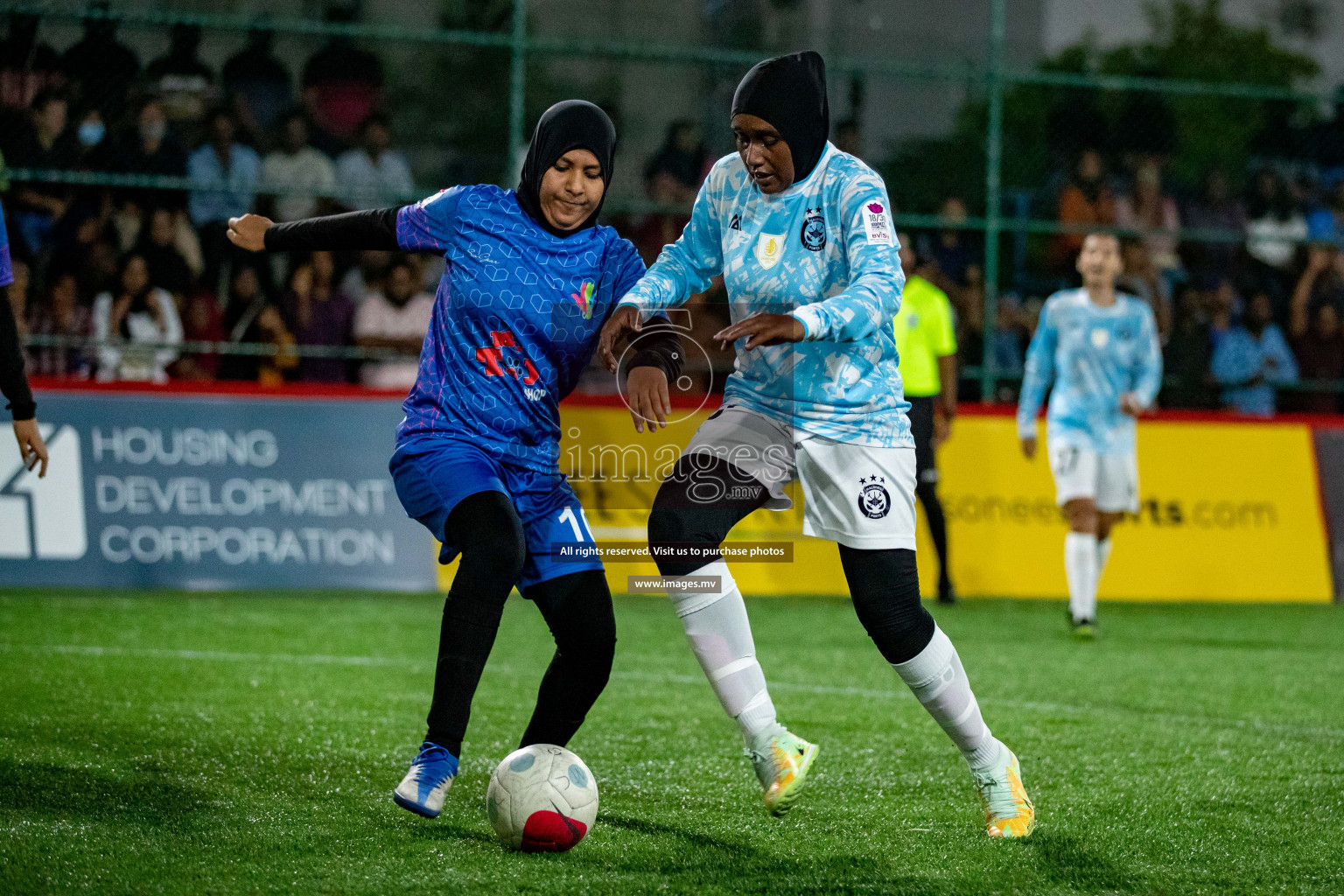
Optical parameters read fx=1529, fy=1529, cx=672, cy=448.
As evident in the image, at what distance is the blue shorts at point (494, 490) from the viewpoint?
3.93 m

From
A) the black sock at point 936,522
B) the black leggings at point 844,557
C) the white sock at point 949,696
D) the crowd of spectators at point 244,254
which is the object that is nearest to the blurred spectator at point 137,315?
the crowd of spectators at point 244,254

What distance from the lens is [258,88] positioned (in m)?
11.3

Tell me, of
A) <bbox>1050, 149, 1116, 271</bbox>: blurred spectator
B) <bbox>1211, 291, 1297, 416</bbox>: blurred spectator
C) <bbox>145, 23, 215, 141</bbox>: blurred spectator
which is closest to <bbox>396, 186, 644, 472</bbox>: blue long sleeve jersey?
<bbox>145, 23, 215, 141</bbox>: blurred spectator

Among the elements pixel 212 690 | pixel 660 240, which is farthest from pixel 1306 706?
pixel 660 240

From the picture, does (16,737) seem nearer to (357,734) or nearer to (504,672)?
(357,734)

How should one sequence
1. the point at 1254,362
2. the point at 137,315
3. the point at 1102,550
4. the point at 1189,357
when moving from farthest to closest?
the point at 1254,362 → the point at 1189,357 → the point at 137,315 → the point at 1102,550

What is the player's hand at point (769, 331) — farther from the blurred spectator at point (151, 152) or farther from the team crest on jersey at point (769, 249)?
the blurred spectator at point (151, 152)

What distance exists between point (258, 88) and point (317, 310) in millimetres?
1788

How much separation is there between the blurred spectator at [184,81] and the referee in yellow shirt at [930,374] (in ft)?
16.8

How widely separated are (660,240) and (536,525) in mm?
7696

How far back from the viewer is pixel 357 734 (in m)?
5.38

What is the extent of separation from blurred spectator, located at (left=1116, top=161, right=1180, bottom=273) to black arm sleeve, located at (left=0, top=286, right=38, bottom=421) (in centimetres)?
1043

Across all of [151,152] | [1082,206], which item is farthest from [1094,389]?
[151,152]

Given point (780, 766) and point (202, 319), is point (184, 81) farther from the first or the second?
point (780, 766)
